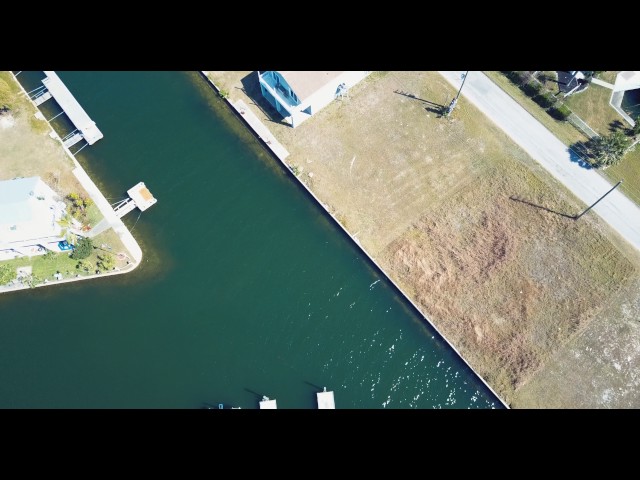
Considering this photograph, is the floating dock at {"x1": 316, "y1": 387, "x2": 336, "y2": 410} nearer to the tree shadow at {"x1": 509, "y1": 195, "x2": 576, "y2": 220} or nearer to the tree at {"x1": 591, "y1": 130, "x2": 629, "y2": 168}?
the tree shadow at {"x1": 509, "y1": 195, "x2": 576, "y2": 220}

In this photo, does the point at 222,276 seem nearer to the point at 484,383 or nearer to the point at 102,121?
the point at 102,121

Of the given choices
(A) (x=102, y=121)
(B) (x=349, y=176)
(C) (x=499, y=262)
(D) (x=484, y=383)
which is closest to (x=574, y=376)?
(D) (x=484, y=383)

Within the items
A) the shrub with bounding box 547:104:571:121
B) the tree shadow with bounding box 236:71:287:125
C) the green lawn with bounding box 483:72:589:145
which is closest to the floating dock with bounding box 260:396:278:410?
the tree shadow with bounding box 236:71:287:125

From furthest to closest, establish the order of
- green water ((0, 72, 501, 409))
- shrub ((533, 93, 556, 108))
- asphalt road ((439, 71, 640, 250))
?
shrub ((533, 93, 556, 108)) < asphalt road ((439, 71, 640, 250)) < green water ((0, 72, 501, 409))

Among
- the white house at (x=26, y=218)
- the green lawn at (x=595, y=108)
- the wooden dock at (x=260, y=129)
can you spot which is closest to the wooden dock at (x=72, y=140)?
the white house at (x=26, y=218)

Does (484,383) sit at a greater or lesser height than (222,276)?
lesser

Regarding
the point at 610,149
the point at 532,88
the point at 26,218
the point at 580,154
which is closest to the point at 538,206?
the point at 580,154

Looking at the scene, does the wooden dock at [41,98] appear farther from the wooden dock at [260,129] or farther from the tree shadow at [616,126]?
the tree shadow at [616,126]
